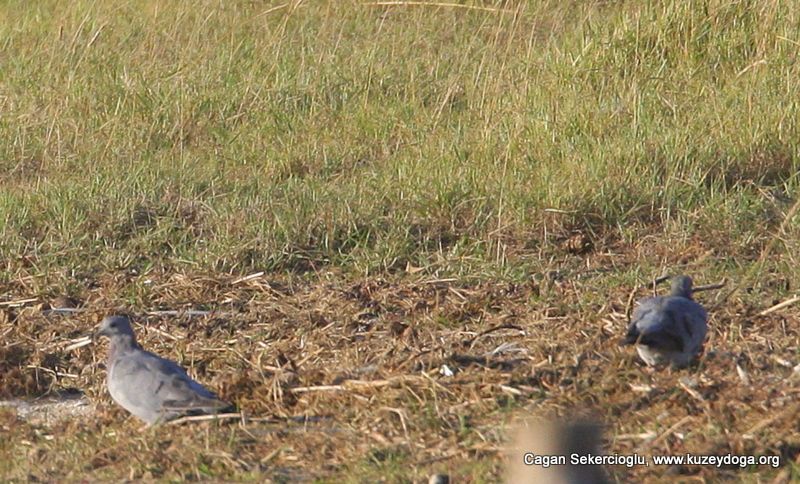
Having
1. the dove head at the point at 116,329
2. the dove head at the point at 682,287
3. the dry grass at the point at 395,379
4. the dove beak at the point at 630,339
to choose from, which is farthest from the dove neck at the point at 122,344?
the dove head at the point at 682,287

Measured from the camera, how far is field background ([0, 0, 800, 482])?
4.30 m

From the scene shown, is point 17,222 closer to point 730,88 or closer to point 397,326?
point 397,326

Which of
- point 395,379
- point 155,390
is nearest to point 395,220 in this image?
point 395,379

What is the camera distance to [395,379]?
452 centimetres

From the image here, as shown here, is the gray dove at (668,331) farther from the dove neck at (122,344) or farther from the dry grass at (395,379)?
the dove neck at (122,344)

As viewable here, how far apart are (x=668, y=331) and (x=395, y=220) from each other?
200 cm

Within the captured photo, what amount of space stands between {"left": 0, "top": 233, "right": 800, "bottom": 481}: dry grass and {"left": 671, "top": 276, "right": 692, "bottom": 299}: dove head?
193mm

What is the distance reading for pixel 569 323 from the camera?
17.0 ft

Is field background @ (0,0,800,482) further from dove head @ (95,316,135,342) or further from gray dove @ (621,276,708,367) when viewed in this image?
dove head @ (95,316,135,342)

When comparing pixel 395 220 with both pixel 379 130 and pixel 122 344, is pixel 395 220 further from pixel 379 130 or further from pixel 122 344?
pixel 122 344

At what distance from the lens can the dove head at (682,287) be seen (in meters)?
4.96

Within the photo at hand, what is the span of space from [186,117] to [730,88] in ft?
9.52

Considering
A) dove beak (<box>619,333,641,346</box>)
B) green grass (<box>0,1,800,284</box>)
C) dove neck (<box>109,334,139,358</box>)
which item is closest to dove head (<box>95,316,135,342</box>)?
dove neck (<box>109,334,139,358</box>)

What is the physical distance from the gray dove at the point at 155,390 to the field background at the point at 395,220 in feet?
0.22
